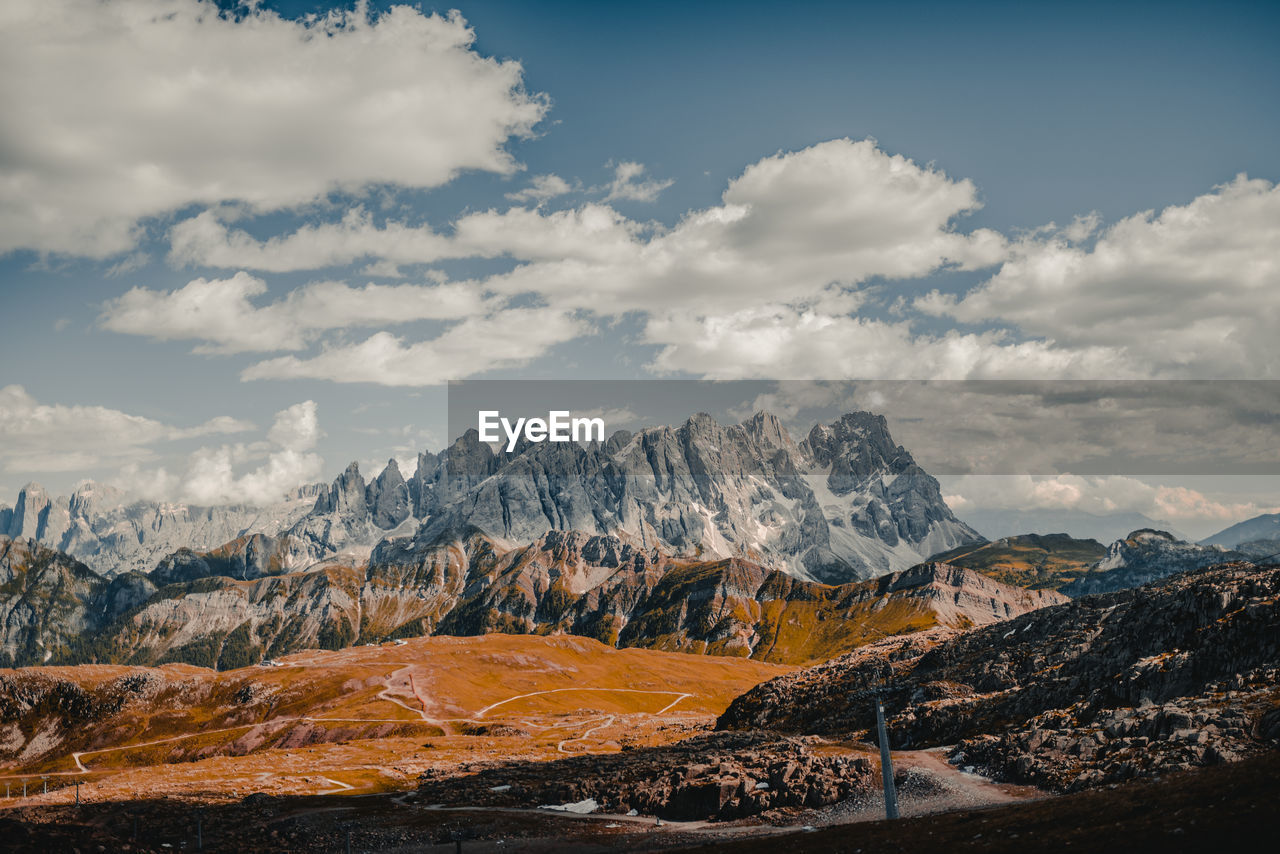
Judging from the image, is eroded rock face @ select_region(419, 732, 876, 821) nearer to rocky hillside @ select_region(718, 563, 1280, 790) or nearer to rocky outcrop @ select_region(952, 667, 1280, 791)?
rocky outcrop @ select_region(952, 667, 1280, 791)

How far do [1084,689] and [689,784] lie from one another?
54.7 meters

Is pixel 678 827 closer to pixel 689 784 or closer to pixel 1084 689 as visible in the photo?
pixel 689 784

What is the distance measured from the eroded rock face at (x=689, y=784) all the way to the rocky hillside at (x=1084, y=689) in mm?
16363

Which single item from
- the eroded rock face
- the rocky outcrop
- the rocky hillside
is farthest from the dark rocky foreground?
the rocky hillside

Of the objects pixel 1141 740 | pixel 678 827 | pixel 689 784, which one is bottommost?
pixel 678 827

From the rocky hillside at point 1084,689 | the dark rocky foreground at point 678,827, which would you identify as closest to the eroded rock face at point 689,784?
the dark rocky foreground at point 678,827

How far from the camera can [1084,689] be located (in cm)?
10012

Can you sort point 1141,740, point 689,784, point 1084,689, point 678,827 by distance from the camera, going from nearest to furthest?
1. point 1141,740
2. point 678,827
3. point 689,784
4. point 1084,689

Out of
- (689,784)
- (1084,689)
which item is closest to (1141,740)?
(1084,689)

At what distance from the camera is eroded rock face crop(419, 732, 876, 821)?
78875mm

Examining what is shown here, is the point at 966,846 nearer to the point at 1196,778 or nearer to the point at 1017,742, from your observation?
the point at 1196,778

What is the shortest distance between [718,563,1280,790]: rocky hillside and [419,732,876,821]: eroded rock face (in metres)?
16.4

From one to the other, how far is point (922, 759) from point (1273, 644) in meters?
38.8

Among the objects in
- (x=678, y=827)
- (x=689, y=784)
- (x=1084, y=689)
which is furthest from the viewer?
(x=1084, y=689)
